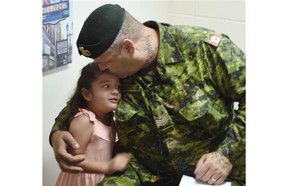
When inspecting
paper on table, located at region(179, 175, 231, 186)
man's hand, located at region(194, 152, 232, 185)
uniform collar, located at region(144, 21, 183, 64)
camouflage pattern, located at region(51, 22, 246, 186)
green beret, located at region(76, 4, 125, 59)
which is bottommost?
paper on table, located at region(179, 175, 231, 186)

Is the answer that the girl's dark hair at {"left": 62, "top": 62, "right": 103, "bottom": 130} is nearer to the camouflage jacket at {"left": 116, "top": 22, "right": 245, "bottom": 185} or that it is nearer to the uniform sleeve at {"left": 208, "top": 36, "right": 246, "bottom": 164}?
the camouflage jacket at {"left": 116, "top": 22, "right": 245, "bottom": 185}

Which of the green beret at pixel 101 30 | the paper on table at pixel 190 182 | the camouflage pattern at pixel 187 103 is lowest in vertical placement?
the paper on table at pixel 190 182

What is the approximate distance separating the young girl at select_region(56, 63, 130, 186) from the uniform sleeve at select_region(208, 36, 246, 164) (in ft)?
1.08

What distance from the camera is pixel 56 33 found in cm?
175

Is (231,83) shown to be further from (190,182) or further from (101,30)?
(101,30)

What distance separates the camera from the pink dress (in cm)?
158

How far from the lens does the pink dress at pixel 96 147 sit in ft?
5.19

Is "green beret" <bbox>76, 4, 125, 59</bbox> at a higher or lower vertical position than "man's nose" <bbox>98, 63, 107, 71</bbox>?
higher

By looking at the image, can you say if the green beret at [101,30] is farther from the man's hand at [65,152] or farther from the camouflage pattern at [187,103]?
the man's hand at [65,152]

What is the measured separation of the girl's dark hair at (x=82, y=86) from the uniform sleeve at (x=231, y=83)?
39cm

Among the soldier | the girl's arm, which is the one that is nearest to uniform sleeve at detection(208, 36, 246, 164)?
the soldier

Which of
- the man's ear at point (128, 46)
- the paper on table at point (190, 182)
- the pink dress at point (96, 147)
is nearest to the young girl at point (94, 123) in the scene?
the pink dress at point (96, 147)

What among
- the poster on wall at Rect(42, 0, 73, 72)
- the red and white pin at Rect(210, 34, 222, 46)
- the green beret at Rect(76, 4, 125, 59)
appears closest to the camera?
the green beret at Rect(76, 4, 125, 59)

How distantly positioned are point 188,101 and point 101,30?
1.19 ft
